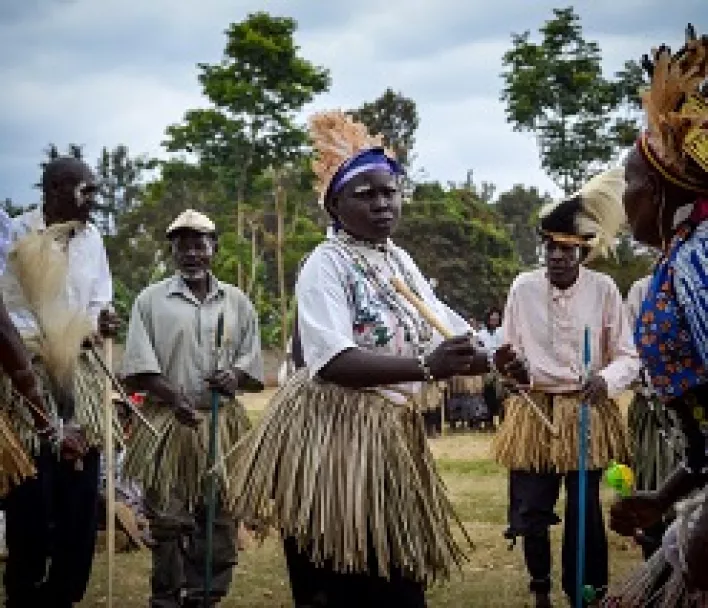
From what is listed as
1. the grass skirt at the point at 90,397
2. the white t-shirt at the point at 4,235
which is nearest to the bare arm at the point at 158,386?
the grass skirt at the point at 90,397

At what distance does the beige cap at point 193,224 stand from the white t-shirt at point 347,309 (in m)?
2.29

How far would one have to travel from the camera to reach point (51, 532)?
5.59 meters

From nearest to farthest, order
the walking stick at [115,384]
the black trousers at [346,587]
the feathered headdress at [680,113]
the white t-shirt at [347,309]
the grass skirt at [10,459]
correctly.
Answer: the feathered headdress at [680,113], the white t-shirt at [347,309], the black trousers at [346,587], the grass skirt at [10,459], the walking stick at [115,384]

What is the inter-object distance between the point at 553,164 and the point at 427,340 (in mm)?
28248

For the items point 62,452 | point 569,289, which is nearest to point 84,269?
point 62,452

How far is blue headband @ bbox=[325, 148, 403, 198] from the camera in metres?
4.02

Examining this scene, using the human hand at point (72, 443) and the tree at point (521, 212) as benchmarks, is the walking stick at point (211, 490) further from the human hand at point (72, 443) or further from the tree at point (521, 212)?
the tree at point (521, 212)

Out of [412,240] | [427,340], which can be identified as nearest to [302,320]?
[427,340]

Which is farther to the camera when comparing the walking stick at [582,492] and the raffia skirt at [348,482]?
the walking stick at [582,492]

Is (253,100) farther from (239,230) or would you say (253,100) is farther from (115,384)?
(115,384)

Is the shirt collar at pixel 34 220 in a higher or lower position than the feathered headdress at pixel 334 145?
lower

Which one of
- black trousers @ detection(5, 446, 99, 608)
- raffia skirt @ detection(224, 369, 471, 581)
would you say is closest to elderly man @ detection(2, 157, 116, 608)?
black trousers @ detection(5, 446, 99, 608)

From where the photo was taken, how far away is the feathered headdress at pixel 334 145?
4.08 metres

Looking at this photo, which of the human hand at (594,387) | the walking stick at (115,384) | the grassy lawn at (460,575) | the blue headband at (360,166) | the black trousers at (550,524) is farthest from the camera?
the grassy lawn at (460,575)
